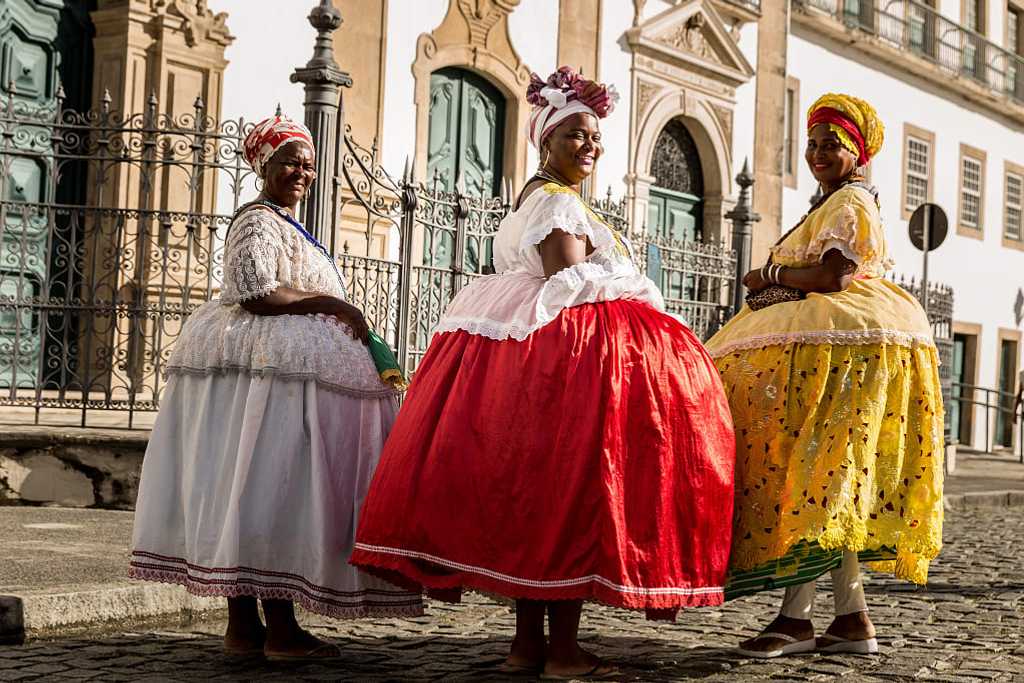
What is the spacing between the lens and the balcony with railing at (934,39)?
22.2 m

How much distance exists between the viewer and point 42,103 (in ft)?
37.9

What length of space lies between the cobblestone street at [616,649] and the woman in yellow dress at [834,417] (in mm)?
262

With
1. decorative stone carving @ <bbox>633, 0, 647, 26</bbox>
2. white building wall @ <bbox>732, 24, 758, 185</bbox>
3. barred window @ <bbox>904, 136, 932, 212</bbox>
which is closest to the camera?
decorative stone carving @ <bbox>633, 0, 647, 26</bbox>

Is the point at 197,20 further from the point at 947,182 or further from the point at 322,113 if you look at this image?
the point at 947,182

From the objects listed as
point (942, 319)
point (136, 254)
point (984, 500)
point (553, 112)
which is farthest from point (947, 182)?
point (553, 112)

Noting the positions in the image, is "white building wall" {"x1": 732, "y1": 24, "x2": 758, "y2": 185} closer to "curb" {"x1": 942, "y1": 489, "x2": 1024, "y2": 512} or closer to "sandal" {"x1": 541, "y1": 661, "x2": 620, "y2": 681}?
"curb" {"x1": 942, "y1": 489, "x2": 1024, "y2": 512}

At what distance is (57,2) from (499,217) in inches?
173

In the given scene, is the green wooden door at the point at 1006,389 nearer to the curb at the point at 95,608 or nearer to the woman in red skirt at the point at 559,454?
the curb at the point at 95,608

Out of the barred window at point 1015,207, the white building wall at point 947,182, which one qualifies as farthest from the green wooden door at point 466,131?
the barred window at point 1015,207

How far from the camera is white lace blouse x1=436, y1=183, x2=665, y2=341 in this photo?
4340mm

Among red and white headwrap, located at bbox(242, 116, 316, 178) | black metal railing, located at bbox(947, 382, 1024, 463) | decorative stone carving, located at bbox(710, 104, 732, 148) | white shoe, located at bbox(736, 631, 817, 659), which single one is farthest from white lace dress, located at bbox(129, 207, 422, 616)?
black metal railing, located at bbox(947, 382, 1024, 463)

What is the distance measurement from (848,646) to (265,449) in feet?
6.84

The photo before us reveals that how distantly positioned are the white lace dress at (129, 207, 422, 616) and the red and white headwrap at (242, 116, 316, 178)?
20 cm

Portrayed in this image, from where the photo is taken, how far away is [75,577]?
5.57 m
